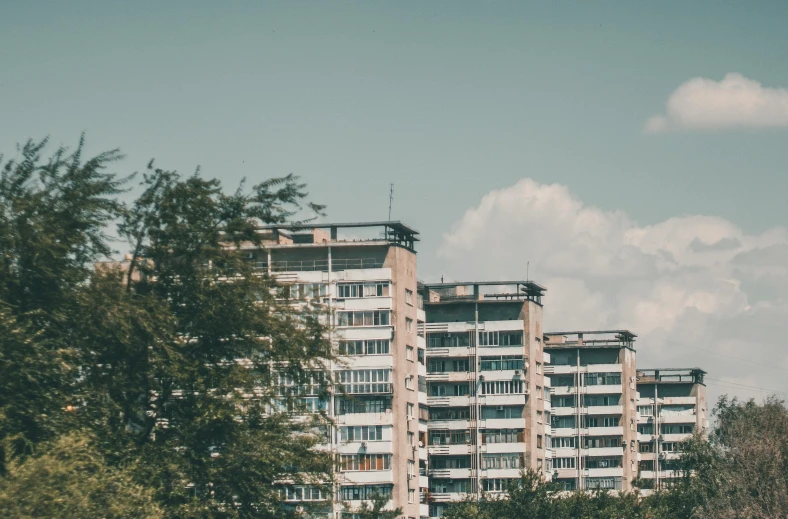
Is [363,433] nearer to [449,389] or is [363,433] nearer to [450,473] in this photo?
[450,473]

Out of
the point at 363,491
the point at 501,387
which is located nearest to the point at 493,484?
the point at 501,387

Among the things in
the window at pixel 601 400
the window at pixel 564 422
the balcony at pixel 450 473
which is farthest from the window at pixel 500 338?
the window at pixel 601 400

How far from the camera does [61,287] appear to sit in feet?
156

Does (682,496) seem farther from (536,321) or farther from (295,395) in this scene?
(295,395)

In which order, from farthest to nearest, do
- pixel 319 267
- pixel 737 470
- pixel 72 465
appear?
pixel 319 267 < pixel 737 470 < pixel 72 465

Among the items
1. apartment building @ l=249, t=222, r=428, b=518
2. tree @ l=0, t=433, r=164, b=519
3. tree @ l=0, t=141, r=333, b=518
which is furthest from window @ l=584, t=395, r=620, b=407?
tree @ l=0, t=433, r=164, b=519

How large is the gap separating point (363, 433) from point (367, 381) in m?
4.07

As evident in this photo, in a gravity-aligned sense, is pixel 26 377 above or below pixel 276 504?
above

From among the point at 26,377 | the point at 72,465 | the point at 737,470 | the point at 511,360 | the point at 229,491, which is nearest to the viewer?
the point at 72,465

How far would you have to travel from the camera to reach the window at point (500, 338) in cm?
13675

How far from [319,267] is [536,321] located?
37.7 metres

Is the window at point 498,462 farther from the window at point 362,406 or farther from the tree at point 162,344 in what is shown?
the tree at point 162,344

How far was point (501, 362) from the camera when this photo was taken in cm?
13662

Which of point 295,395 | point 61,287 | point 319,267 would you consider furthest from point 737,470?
point 61,287
